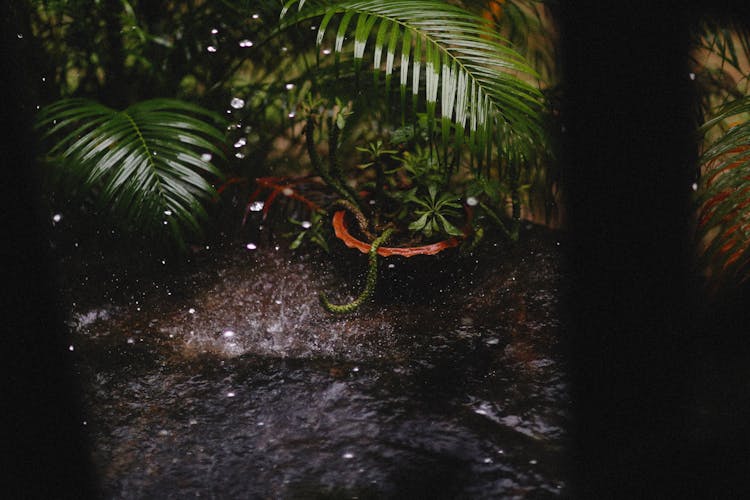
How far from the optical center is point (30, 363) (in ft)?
6.21

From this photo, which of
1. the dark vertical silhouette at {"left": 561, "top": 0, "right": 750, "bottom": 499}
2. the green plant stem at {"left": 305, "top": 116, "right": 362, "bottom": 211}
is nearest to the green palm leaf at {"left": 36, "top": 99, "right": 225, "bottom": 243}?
the green plant stem at {"left": 305, "top": 116, "right": 362, "bottom": 211}

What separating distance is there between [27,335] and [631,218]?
185cm

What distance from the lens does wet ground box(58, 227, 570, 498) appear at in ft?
4.91

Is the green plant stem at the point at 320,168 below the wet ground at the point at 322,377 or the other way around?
the other way around

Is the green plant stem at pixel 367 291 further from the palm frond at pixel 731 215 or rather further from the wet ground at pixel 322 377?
the palm frond at pixel 731 215

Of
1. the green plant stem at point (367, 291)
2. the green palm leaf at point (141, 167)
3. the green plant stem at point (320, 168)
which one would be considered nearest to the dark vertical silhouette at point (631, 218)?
the green plant stem at point (367, 291)

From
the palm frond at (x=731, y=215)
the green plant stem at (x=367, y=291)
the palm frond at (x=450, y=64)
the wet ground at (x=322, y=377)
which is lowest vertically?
the wet ground at (x=322, y=377)

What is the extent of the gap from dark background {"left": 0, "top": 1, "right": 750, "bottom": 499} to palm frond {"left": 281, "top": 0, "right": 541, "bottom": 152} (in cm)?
48

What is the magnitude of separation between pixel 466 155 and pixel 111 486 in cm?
164

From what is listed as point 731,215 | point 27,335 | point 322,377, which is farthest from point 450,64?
point 27,335

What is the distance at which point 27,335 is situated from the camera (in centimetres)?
195

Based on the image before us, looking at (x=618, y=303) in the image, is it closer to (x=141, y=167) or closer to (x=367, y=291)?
(x=367, y=291)

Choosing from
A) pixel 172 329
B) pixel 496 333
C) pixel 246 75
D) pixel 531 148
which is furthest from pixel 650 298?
pixel 246 75

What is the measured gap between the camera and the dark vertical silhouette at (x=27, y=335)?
156 cm
